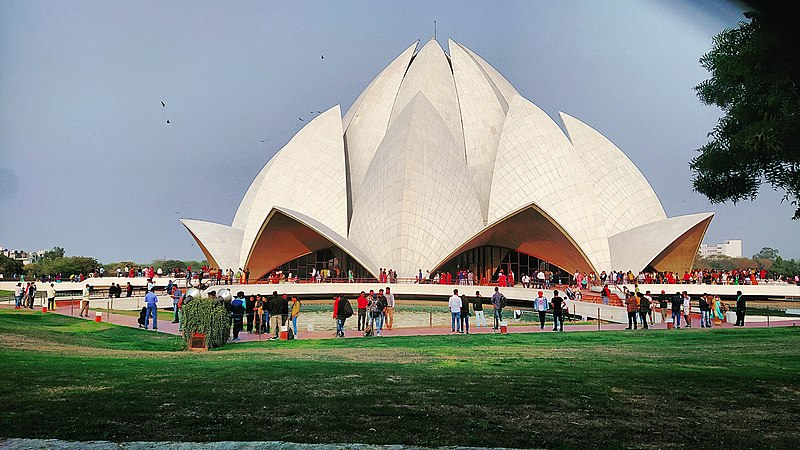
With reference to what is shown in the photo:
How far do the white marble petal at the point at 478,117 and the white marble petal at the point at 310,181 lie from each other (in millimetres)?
7967

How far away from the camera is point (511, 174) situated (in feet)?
121

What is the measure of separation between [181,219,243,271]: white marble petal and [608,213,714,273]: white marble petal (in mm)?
21707

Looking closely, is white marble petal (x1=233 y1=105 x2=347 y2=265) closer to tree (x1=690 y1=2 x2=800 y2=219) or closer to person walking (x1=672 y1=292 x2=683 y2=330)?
person walking (x1=672 y1=292 x2=683 y2=330)

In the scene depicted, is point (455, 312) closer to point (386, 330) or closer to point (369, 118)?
point (386, 330)

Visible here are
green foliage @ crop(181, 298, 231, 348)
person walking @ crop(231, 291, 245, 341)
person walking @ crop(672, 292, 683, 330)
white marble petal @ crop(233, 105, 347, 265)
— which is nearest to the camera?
green foliage @ crop(181, 298, 231, 348)

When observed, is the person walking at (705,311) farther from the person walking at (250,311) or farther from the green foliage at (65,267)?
the green foliage at (65,267)

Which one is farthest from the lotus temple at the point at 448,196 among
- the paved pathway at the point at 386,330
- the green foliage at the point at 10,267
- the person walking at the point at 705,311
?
the person walking at the point at 705,311

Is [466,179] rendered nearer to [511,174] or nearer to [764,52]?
[511,174]

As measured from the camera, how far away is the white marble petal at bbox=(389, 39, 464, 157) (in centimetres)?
4206

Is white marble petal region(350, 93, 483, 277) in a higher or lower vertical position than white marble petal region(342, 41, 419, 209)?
lower

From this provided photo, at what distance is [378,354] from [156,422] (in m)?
5.72

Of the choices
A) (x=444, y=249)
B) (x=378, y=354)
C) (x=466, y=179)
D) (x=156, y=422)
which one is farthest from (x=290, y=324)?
(x=466, y=179)

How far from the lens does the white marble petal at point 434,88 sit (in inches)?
1656

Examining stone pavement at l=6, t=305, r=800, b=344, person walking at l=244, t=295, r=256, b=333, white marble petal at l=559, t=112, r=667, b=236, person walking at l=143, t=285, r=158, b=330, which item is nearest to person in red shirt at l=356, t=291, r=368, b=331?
stone pavement at l=6, t=305, r=800, b=344
